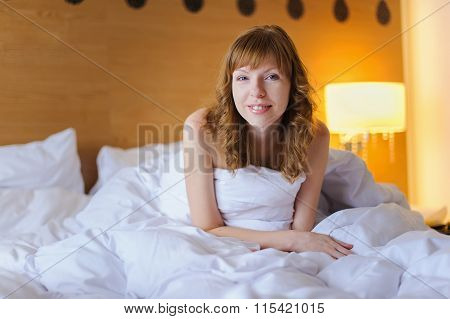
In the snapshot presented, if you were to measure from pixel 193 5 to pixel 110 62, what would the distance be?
47cm

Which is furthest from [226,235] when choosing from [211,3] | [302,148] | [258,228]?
[211,3]

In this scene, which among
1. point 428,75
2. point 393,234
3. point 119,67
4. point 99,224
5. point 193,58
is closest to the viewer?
point 393,234

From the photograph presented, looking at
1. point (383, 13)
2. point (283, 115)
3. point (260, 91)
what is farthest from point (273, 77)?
point (383, 13)

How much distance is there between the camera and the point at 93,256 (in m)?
1.17

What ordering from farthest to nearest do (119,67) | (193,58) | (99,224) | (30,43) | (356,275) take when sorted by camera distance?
(193,58)
(119,67)
(30,43)
(99,224)
(356,275)

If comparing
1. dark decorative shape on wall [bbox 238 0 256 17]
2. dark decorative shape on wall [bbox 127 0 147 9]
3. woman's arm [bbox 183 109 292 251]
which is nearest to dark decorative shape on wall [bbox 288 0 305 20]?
dark decorative shape on wall [bbox 238 0 256 17]

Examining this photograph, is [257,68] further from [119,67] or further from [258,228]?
[119,67]

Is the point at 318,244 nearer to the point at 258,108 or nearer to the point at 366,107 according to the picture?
the point at 258,108

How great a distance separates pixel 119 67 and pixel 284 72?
1.09 metres

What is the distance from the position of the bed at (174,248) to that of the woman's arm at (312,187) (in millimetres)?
127

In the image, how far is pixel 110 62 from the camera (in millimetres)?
2289

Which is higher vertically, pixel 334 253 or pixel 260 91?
pixel 260 91

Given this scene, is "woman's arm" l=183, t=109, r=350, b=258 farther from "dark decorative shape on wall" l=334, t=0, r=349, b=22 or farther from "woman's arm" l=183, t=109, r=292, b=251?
"dark decorative shape on wall" l=334, t=0, r=349, b=22

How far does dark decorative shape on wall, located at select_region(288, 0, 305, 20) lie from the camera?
2.70 metres
